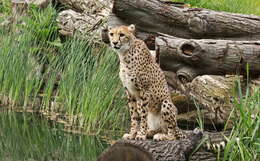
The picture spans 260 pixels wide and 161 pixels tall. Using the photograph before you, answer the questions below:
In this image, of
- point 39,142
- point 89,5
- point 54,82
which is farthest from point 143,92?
point 89,5

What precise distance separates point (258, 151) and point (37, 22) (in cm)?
597

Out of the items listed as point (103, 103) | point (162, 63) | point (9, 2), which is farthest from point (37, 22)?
point (162, 63)

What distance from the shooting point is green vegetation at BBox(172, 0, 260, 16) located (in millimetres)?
11188

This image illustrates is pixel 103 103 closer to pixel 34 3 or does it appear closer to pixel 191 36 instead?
pixel 191 36

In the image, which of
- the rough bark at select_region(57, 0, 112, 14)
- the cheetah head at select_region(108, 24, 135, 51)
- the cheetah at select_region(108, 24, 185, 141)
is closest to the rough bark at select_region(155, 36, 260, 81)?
the cheetah at select_region(108, 24, 185, 141)

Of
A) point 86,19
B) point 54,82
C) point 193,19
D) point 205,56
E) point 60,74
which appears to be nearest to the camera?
point 205,56

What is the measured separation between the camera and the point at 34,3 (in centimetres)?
1162

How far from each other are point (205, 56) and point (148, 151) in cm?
157

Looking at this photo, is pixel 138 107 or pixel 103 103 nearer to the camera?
pixel 138 107

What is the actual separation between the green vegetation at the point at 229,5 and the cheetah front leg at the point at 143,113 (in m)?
5.29

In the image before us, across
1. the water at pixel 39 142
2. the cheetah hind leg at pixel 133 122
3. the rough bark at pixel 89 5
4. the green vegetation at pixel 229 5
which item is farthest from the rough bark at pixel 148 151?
the green vegetation at pixel 229 5

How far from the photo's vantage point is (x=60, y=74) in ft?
33.1

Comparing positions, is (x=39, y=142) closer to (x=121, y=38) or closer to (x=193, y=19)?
(x=193, y=19)

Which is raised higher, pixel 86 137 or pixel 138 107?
pixel 138 107
